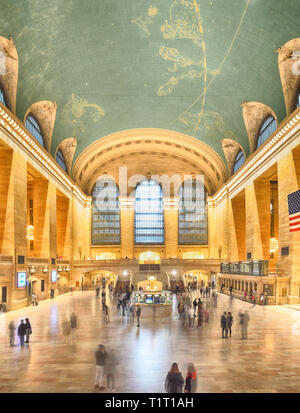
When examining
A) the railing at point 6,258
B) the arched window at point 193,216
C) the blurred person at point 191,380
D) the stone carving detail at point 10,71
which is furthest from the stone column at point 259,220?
the blurred person at point 191,380

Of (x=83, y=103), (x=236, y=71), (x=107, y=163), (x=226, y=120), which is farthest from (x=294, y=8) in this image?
(x=107, y=163)

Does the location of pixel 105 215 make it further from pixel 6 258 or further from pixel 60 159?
pixel 6 258

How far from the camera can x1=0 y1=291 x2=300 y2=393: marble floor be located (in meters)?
7.53

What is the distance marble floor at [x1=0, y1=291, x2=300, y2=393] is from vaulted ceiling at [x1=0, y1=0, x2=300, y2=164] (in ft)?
46.2

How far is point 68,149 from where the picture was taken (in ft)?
115

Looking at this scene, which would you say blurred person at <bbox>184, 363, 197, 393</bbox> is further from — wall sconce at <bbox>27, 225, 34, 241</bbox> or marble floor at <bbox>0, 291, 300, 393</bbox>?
wall sconce at <bbox>27, 225, 34, 241</bbox>

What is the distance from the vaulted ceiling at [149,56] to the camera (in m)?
19.7

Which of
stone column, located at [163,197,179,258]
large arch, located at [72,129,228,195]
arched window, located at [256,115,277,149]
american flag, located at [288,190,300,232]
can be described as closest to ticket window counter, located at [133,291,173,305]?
american flag, located at [288,190,300,232]

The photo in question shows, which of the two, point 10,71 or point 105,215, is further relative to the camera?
point 105,215

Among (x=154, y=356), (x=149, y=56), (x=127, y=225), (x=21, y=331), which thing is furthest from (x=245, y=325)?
(x=127, y=225)

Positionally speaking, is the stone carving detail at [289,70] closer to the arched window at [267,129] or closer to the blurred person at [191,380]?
the arched window at [267,129]

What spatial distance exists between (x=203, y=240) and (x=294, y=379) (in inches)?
1542

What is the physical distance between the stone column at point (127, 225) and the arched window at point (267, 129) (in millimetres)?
20378

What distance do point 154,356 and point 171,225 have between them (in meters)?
36.7
